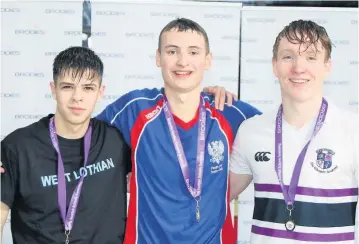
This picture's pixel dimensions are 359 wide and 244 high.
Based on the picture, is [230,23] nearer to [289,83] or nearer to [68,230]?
[289,83]

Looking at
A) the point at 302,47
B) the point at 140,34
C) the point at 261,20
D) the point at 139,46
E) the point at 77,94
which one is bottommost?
the point at 77,94

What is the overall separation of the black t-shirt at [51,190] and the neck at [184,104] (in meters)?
0.49

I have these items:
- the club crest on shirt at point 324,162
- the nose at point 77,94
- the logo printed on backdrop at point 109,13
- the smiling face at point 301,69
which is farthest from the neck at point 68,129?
the logo printed on backdrop at point 109,13

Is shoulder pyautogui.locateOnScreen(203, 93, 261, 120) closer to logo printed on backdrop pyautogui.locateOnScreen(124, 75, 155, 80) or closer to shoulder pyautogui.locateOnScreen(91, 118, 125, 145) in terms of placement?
shoulder pyautogui.locateOnScreen(91, 118, 125, 145)

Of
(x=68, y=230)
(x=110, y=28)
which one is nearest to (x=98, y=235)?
(x=68, y=230)

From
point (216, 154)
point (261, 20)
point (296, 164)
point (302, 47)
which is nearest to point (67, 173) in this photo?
point (216, 154)

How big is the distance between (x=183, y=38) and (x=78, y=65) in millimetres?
630

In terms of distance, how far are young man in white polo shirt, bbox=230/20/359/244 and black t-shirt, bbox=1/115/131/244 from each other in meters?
0.78

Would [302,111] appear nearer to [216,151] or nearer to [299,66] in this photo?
[299,66]

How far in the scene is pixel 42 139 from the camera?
2244 mm

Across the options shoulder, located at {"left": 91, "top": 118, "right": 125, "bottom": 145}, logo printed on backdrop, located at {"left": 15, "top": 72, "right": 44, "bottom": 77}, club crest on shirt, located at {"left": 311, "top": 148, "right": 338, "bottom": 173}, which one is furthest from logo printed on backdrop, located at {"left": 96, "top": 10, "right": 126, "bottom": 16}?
club crest on shirt, located at {"left": 311, "top": 148, "right": 338, "bottom": 173}

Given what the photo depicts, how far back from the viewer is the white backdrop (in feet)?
16.4

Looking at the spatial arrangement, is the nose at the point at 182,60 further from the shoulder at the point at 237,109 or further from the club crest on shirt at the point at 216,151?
the club crest on shirt at the point at 216,151

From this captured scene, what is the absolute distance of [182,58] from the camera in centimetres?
246
